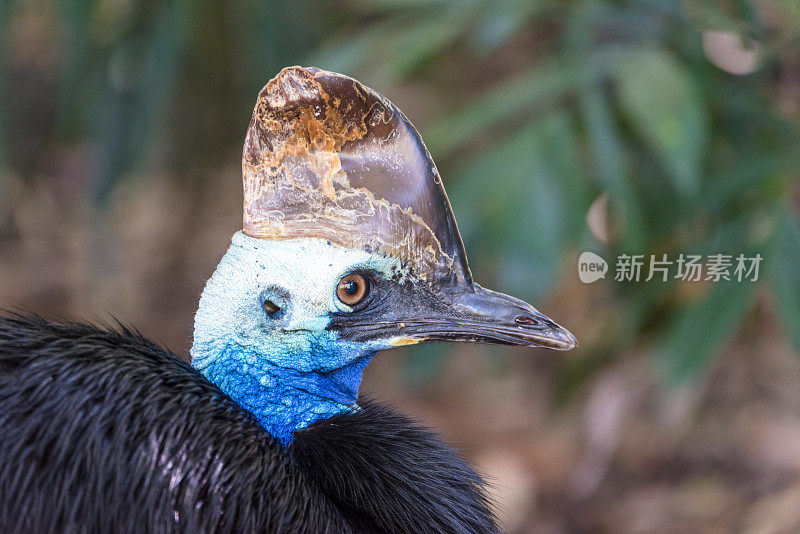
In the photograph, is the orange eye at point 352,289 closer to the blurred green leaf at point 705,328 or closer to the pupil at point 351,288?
the pupil at point 351,288

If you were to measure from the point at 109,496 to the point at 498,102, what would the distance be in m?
1.63

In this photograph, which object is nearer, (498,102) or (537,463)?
(498,102)

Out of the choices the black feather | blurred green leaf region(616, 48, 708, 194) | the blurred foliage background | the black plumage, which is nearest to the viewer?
the black plumage

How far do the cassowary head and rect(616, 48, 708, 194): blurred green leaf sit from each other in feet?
3.20

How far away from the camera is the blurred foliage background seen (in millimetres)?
2301

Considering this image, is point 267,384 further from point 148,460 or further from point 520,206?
point 520,206

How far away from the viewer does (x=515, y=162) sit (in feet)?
7.58

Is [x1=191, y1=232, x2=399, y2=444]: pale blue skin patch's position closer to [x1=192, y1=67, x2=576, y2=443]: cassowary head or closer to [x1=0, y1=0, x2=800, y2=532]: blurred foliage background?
[x1=192, y1=67, x2=576, y2=443]: cassowary head

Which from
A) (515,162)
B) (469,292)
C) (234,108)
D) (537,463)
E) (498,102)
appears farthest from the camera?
(234,108)

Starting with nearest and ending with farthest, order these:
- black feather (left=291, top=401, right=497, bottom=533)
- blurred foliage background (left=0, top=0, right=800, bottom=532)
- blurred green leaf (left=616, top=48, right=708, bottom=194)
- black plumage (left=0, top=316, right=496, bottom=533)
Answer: black plumage (left=0, top=316, right=496, bottom=533), black feather (left=291, top=401, right=497, bottom=533), blurred green leaf (left=616, top=48, right=708, bottom=194), blurred foliage background (left=0, top=0, right=800, bottom=532)

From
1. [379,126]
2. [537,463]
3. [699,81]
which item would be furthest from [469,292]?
[537,463]

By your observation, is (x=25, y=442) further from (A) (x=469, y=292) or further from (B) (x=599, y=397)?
(B) (x=599, y=397)

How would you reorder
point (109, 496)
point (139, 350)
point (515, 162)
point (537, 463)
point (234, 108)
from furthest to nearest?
point (234, 108) → point (537, 463) → point (515, 162) → point (139, 350) → point (109, 496)

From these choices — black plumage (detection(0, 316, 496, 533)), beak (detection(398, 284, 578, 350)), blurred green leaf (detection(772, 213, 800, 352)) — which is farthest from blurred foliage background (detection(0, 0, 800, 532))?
black plumage (detection(0, 316, 496, 533))
